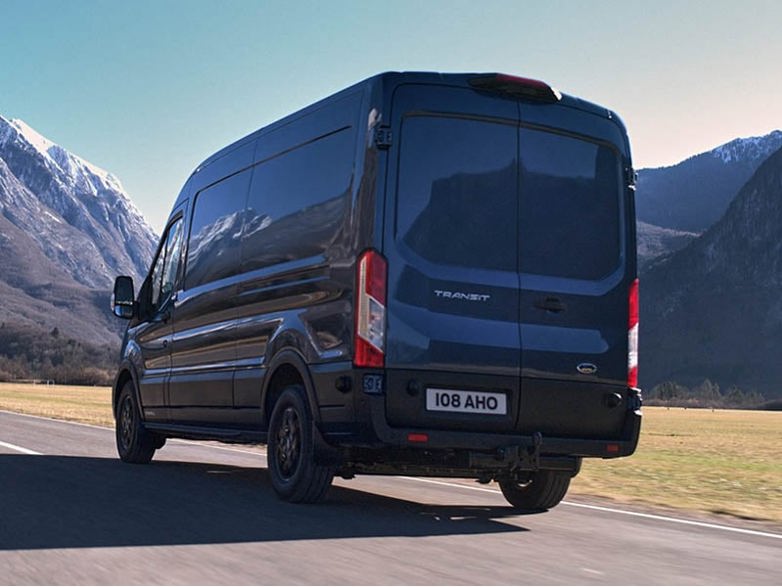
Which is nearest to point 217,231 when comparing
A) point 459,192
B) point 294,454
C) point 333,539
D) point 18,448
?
point 294,454

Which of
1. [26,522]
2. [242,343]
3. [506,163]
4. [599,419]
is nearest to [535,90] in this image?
[506,163]

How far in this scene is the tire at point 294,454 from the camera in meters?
8.04

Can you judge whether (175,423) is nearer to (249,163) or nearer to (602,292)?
(249,163)

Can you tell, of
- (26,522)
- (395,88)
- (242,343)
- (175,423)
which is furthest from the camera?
(175,423)

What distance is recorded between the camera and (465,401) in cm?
754

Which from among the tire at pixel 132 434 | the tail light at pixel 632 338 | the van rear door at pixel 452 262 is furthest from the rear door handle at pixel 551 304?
the tire at pixel 132 434

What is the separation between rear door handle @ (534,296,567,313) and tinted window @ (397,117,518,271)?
29cm

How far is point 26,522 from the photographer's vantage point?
22.5 ft

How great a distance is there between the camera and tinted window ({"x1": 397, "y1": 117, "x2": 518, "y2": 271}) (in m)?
7.56

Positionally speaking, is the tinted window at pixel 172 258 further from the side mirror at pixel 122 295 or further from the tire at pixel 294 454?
Answer: the tire at pixel 294 454

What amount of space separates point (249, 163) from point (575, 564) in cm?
486

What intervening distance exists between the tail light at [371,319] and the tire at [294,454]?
896mm

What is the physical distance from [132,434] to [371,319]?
551 centimetres

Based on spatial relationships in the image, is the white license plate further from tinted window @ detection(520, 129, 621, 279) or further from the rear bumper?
tinted window @ detection(520, 129, 621, 279)
